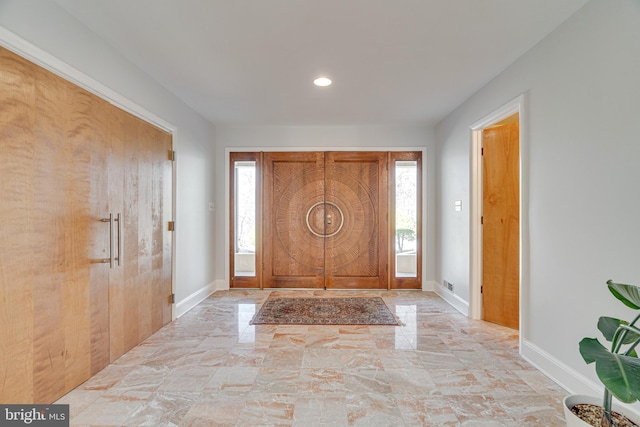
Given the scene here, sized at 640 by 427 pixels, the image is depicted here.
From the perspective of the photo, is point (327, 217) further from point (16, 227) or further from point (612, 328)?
point (612, 328)

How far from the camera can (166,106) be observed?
339 cm

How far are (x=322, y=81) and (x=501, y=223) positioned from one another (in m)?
2.35

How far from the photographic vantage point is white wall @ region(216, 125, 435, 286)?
4945mm

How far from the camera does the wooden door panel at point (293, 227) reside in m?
5.03

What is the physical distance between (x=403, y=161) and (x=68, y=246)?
4.20 m

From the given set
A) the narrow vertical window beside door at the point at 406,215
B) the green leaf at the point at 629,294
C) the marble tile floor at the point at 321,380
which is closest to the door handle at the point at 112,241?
the marble tile floor at the point at 321,380

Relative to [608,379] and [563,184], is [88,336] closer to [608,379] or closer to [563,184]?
[608,379]

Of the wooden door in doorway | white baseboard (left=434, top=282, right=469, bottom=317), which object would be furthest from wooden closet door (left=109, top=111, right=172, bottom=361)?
the wooden door in doorway

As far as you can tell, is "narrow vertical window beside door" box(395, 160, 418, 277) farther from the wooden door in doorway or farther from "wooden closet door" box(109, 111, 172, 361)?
"wooden closet door" box(109, 111, 172, 361)

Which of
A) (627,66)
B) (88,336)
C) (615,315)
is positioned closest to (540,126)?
(627,66)

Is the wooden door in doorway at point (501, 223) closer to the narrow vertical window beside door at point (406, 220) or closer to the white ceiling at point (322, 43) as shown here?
the white ceiling at point (322, 43)

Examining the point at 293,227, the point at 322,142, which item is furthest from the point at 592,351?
the point at 322,142

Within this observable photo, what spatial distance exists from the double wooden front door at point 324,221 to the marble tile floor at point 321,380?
1630 mm

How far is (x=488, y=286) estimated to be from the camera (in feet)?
11.7
